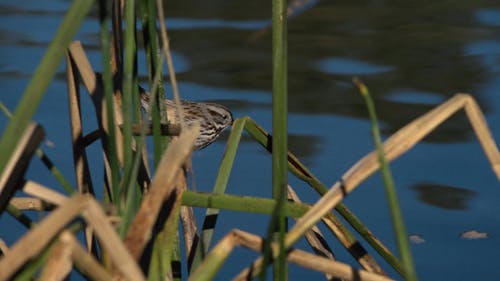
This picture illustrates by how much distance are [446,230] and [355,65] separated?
163 centimetres

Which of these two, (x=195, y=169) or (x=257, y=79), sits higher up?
(x=257, y=79)

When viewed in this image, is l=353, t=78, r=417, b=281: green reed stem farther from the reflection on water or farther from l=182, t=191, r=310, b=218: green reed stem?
the reflection on water

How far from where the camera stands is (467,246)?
3.62 meters

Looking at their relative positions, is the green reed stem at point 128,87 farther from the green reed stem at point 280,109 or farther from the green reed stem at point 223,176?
the green reed stem at point 223,176

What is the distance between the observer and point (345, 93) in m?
4.94

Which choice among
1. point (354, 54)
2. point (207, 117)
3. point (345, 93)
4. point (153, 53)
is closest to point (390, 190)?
point (153, 53)

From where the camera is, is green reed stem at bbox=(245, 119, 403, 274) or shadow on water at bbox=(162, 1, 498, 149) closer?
green reed stem at bbox=(245, 119, 403, 274)

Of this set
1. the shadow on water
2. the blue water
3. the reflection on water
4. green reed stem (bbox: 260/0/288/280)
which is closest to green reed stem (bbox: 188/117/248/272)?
green reed stem (bbox: 260/0/288/280)

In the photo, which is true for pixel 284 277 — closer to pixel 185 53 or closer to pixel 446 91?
pixel 446 91

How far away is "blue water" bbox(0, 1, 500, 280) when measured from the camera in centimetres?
375

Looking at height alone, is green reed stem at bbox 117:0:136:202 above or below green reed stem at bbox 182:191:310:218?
above

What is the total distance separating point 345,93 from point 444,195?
105 centimetres

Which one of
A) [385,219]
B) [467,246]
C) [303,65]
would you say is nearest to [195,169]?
[385,219]

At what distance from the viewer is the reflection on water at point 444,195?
12.8 ft
